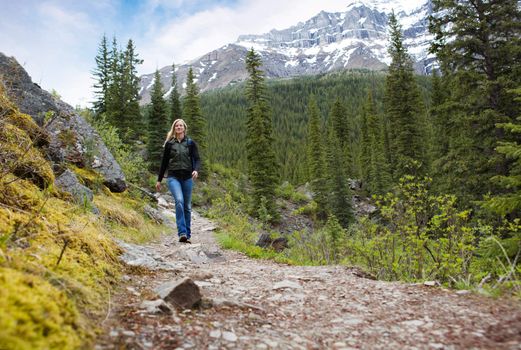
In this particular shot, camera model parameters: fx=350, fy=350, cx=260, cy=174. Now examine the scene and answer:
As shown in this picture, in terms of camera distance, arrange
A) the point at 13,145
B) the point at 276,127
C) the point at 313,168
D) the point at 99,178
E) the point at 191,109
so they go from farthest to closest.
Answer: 1. the point at 276,127
2. the point at 313,168
3. the point at 191,109
4. the point at 99,178
5. the point at 13,145

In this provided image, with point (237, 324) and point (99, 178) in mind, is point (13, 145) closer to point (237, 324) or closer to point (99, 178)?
point (237, 324)

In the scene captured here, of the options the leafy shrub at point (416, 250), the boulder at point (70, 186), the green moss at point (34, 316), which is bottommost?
the leafy shrub at point (416, 250)

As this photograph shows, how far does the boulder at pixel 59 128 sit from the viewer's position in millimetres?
6910

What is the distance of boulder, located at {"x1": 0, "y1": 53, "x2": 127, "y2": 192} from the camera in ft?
22.7

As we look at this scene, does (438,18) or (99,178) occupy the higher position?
(438,18)

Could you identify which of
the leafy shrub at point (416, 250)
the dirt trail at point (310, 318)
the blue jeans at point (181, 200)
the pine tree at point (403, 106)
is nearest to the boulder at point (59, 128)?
the blue jeans at point (181, 200)

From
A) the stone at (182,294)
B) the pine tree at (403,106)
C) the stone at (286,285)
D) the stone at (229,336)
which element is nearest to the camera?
the stone at (229,336)

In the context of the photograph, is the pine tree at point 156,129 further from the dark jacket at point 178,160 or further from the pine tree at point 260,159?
the dark jacket at point 178,160

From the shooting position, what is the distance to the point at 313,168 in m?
44.0

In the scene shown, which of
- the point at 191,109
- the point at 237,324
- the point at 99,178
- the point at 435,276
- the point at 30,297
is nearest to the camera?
the point at 30,297

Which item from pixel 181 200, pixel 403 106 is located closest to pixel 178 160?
pixel 181 200

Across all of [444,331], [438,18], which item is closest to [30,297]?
[444,331]

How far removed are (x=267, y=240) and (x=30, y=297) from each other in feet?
28.8

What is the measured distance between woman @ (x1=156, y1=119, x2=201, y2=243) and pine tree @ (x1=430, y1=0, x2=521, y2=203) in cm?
1100
